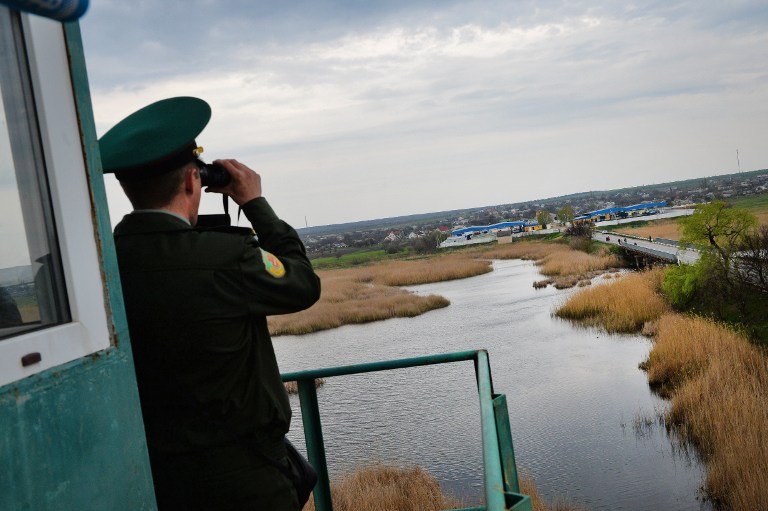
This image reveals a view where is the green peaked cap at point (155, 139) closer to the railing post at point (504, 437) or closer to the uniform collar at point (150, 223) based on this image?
the uniform collar at point (150, 223)

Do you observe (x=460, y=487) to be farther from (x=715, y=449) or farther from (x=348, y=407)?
(x=348, y=407)

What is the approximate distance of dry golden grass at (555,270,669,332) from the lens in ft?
57.1

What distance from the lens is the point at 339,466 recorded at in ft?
29.1

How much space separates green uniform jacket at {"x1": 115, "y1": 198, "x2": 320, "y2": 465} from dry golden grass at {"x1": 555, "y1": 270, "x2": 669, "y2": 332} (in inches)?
671

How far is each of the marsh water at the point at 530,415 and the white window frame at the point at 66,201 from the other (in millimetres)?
7305

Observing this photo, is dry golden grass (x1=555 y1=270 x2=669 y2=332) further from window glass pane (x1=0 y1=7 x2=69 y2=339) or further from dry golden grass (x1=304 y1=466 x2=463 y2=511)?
window glass pane (x1=0 y1=7 x2=69 y2=339)

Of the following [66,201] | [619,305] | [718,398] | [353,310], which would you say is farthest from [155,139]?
[353,310]

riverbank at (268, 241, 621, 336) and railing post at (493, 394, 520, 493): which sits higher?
railing post at (493, 394, 520, 493)

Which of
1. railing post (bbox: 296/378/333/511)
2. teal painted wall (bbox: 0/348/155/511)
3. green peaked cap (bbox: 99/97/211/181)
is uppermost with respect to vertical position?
green peaked cap (bbox: 99/97/211/181)

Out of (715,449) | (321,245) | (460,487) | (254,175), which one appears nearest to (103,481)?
(254,175)

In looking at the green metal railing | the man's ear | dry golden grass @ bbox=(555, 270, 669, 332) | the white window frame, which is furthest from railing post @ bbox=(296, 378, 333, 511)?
dry golden grass @ bbox=(555, 270, 669, 332)

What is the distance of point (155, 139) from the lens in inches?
52.5

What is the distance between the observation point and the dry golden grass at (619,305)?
17406 millimetres

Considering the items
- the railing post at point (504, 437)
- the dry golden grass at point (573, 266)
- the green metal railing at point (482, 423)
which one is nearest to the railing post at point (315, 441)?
the green metal railing at point (482, 423)
